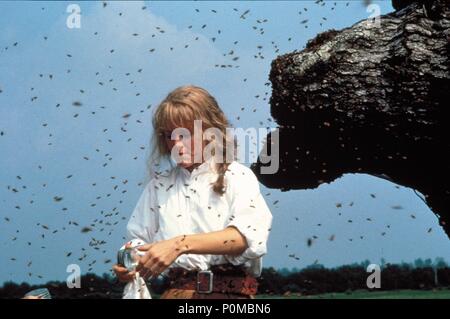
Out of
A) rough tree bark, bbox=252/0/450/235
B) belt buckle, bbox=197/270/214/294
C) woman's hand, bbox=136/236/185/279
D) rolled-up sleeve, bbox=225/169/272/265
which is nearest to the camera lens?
woman's hand, bbox=136/236/185/279

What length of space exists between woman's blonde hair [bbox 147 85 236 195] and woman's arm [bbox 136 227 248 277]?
0.31 meters

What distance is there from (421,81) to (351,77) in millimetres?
643

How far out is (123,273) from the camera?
333cm

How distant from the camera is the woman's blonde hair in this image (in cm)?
346

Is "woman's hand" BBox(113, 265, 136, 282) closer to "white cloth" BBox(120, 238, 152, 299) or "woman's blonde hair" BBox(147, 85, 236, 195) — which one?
"white cloth" BBox(120, 238, 152, 299)

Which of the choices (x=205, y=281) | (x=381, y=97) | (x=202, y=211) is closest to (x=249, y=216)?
(x=202, y=211)

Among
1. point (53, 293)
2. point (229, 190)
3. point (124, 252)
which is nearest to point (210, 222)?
point (229, 190)

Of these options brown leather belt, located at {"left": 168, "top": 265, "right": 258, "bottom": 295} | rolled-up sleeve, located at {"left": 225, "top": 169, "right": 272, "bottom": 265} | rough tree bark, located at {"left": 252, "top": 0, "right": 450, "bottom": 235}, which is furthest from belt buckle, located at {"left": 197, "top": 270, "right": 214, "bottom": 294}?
rough tree bark, located at {"left": 252, "top": 0, "right": 450, "bottom": 235}

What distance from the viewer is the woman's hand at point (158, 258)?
296 cm

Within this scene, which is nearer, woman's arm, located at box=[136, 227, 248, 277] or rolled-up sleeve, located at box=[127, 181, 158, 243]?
woman's arm, located at box=[136, 227, 248, 277]

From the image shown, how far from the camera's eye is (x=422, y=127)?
6.18 m

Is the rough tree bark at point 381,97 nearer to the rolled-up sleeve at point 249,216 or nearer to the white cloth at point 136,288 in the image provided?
the rolled-up sleeve at point 249,216

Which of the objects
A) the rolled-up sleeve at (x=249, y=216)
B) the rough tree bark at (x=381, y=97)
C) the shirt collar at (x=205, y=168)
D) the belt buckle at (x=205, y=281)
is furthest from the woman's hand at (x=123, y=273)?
the rough tree bark at (x=381, y=97)

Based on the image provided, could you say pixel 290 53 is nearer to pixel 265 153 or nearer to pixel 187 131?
pixel 265 153
